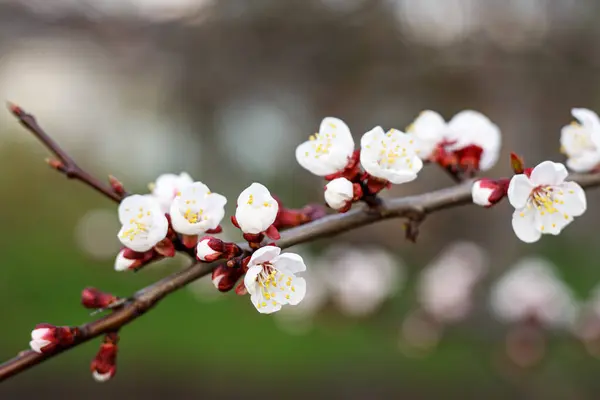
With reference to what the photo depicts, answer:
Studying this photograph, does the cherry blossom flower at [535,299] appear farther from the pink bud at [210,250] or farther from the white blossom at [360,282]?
the pink bud at [210,250]

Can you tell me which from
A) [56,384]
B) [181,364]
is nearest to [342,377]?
[181,364]

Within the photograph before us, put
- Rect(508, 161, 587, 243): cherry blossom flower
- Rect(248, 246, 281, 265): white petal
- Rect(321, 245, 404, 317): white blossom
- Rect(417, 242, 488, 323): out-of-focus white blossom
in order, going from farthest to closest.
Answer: Rect(321, 245, 404, 317): white blossom
Rect(417, 242, 488, 323): out-of-focus white blossom
Rect(508, 161, 587, 243): cherry blossom flower
Rect(248, 246, 281, 265): white petal

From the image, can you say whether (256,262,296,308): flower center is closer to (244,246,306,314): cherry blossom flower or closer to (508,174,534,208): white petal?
(244,246,306,314): cherry blossom flower

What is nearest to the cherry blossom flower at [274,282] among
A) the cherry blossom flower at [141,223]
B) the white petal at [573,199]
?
the cherry blossom flower at [141,223]

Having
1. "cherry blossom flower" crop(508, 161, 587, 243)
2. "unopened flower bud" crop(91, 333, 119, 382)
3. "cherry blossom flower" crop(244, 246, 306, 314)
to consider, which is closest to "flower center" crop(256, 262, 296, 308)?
"cherry blossom flower" crop(244, 246, 306, 314)

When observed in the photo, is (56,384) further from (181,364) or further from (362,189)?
(362,189)

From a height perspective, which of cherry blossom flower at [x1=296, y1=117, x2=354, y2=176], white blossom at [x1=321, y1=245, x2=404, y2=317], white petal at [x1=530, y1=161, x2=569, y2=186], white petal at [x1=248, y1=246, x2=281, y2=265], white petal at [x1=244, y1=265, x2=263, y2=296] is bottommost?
white blossom at [x1=321, y1=245, x2=404, y2=317]
